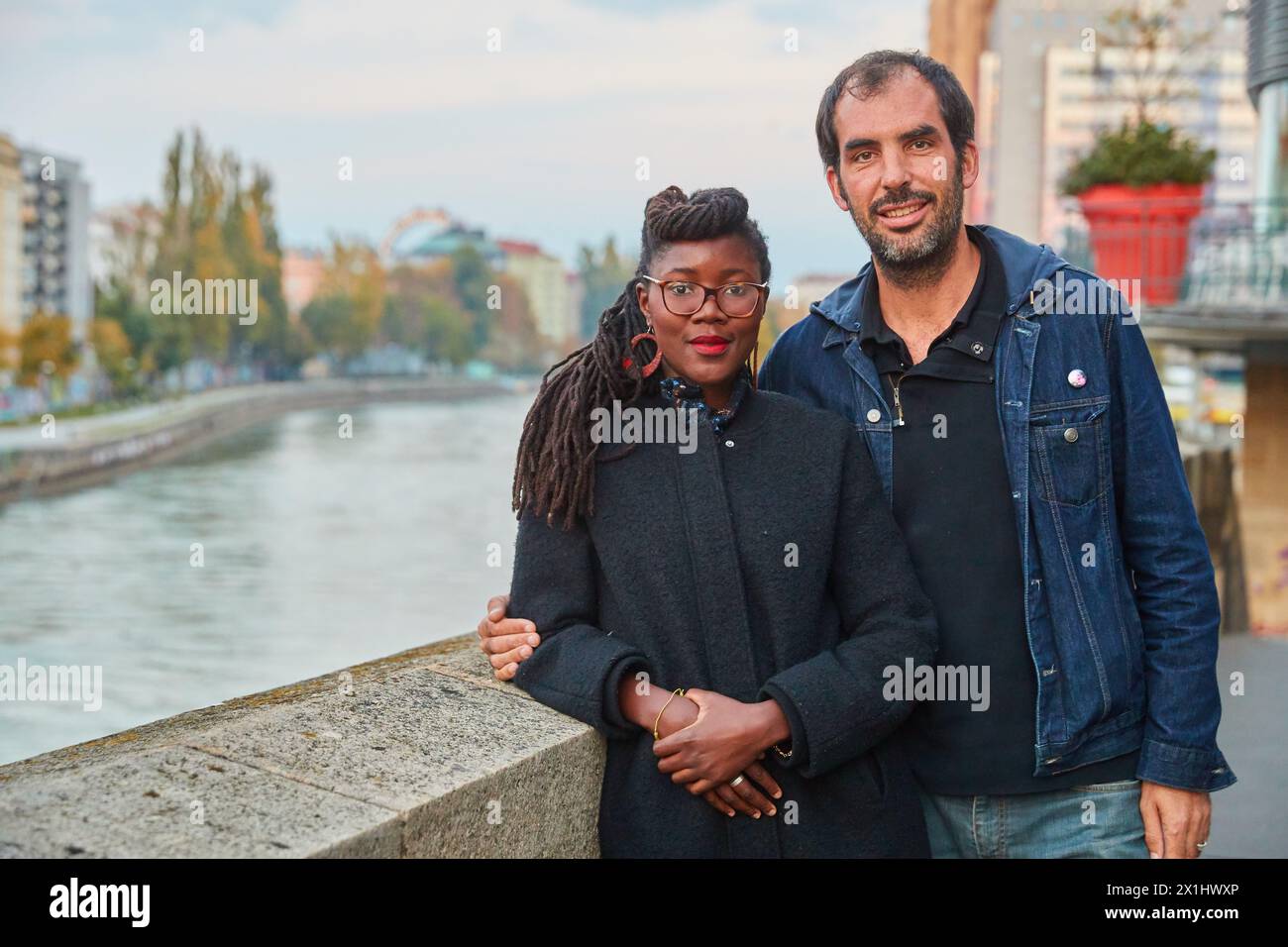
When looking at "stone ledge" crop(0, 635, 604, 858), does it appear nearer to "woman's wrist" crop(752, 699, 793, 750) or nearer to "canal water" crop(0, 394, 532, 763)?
"woman's wrist" crop(752, 699, 793, 750)

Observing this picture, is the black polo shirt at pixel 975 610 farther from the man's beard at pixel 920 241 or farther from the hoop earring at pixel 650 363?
the hoop earring at pixel 650 363

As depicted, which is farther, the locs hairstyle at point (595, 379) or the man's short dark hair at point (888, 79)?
the man's short dark hair at point (888, 79)

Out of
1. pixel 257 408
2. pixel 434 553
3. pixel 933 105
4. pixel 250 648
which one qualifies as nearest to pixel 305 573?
pixel 434 553

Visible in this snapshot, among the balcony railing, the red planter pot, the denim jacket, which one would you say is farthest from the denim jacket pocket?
the red planter pot

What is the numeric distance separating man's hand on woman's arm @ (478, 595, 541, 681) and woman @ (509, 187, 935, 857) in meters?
0.02

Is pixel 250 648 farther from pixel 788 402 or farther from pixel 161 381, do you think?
pixel 788 402

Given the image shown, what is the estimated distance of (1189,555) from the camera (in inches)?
74.3

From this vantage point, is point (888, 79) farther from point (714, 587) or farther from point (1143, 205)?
point (1143, 205)

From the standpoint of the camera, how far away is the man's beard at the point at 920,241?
6.43 ft

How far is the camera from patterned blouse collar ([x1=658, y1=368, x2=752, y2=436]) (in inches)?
71.5

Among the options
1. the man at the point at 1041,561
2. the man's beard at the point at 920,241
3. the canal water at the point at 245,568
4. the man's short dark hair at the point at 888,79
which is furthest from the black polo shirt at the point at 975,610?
the canal water at the point at 245,568

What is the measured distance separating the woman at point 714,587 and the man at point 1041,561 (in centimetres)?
13

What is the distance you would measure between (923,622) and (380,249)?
96.6 metres

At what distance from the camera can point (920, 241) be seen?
1.97m
